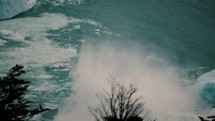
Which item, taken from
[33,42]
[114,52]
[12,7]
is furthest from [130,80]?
[12,7]

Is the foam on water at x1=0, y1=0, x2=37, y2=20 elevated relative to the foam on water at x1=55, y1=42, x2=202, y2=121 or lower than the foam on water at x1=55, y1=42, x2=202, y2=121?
elevated

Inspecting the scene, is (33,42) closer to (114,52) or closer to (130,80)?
(114,52)

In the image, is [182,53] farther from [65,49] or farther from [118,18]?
[65,49]

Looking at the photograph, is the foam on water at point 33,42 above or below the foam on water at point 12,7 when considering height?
below


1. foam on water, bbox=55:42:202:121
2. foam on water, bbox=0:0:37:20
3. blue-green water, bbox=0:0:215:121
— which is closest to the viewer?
foam on water, bbox=55:42:202:121

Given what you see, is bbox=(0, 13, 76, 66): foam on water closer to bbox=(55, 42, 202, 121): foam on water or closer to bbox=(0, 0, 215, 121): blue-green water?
bbox=(0, 0, 215, 121): blue-green water

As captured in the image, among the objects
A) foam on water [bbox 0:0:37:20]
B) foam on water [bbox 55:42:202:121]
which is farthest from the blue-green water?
foam on water [bbox 0:0:37:20]

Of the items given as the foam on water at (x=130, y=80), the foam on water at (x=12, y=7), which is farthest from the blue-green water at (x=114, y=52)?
the foam on water at (x=12, y=7)

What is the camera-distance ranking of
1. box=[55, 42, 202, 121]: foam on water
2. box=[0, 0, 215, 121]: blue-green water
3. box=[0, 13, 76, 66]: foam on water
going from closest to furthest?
box=[55, 42, 202, 121]: foam on water
box=[0, 0, 215, 121]: blue-green water
box=[0, 13, 76, 66]: foam on water

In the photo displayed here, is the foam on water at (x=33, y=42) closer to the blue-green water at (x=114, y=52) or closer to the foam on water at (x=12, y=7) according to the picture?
the blue-green water at (x=114, y=52)
